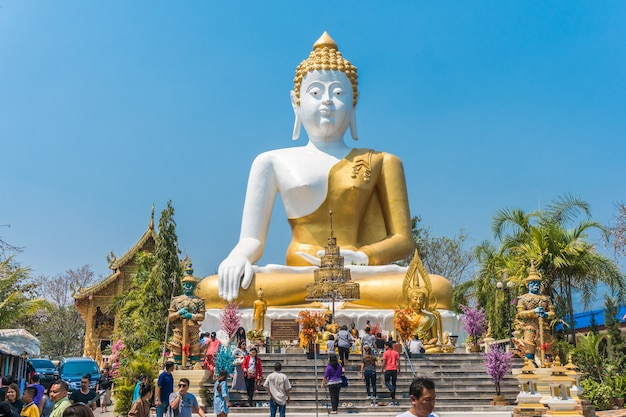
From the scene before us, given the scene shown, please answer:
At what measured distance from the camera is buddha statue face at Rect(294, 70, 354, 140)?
2102cm

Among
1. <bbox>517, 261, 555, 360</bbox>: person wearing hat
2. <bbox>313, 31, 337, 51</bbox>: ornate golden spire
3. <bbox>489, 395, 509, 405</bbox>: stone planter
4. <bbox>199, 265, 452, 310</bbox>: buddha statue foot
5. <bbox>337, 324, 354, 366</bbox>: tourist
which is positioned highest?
<bbox>313, 31, 337, 51</bbox>: ornate golden spire

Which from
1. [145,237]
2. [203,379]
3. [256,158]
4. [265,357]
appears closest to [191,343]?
[203,379]

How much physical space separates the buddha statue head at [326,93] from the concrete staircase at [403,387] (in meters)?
8.40

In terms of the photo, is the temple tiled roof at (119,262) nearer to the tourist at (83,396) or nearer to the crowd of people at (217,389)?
the crowd of people at (217,389)

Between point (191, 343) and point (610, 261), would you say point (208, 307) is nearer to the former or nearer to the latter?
point (191, 343)

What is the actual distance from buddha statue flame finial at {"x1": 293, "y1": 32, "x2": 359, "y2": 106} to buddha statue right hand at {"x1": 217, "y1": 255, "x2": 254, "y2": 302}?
5.93 m

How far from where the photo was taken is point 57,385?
5.77 meters

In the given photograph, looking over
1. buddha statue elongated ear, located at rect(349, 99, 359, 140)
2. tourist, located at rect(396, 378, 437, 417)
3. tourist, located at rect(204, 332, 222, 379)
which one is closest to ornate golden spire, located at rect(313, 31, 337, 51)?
buddha statue elongated ear, located at rect(349, 99, 359, 140)

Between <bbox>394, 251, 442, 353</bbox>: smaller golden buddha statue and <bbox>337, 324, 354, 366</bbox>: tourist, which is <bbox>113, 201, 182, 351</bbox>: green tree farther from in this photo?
<bbox>337, 324, 354, 366</bbox>: tourist

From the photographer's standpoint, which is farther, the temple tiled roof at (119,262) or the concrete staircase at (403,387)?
the temple tiled roof at (119,262)

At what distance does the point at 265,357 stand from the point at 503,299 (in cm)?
949

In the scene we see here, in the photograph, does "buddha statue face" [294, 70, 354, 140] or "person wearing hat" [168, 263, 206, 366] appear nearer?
"person wearing hat" [168, 263, 206, 366]

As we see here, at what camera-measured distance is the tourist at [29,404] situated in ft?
19.6

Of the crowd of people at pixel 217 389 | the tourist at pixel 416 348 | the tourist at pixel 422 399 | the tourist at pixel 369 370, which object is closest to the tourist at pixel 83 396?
the crowd of people at pixel 217 389
